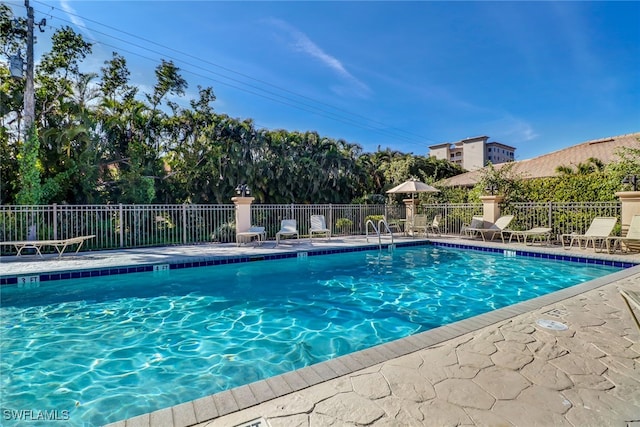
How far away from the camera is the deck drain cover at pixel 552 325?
3.42 meters

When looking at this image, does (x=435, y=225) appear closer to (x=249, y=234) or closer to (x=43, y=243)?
(x=249, y=234)

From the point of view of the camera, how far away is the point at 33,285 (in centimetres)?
643

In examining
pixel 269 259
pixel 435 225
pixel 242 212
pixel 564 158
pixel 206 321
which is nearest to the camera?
pixel 206 321

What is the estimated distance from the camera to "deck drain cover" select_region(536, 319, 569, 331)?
135 inches

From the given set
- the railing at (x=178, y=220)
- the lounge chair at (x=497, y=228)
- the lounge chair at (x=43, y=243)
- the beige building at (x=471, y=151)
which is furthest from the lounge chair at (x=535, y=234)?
the beige building at (x=471, y=151)

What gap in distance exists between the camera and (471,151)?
7519cm

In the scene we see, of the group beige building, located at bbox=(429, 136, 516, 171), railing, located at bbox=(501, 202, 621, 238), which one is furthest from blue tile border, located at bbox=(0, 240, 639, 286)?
beige building, located at bbox=(429, 136, 516, 171)

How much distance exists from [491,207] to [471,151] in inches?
2758

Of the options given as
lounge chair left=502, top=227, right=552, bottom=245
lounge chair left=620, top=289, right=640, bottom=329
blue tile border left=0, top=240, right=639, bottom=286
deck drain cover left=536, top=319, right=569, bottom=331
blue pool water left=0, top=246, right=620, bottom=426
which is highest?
lounge chair left=620, top=289, right=640, bottom=329

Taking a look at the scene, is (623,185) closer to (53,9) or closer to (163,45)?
(163,45)

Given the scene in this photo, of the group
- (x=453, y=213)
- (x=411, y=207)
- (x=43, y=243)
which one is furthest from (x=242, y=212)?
(x=453, y=213)

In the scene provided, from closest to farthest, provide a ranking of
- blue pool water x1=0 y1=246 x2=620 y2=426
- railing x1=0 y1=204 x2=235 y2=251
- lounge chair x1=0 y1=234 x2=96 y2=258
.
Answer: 1. blue pool water x1=0 y1=246 x2=620 y2=426
2. lounge chair x1=0 y1=234 x2=96 y2=258
3. railing x1=0 y1=204 x2=235 y2=251

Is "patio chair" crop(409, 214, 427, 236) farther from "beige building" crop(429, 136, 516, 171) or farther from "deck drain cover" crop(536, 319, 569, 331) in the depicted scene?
"beige building" crop(429, 136, 516, 171)

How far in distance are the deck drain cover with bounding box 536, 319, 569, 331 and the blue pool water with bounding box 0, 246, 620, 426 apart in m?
1.27
